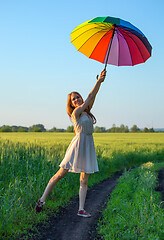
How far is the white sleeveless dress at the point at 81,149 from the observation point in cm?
485

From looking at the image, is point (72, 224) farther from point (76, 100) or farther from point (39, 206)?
point (76, 100)

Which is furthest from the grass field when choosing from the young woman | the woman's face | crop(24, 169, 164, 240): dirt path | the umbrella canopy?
the umbrella canopy

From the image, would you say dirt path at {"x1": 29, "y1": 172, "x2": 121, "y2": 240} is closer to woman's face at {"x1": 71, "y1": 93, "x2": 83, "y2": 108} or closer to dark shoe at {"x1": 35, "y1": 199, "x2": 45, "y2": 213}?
dark shoe at {"x1": 35, "y1": 199, "x2": 45, "y2": 213}

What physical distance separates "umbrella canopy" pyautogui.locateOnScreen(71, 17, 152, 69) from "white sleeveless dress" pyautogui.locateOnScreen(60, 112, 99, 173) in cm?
139

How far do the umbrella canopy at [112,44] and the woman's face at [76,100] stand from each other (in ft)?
3.12

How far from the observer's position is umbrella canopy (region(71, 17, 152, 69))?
518 centimetres

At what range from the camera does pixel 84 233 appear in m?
4.48

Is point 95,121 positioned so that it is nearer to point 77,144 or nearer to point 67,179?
point 77,144

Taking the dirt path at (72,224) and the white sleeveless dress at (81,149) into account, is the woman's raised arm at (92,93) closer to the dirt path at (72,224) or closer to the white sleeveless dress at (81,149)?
the white sleeveless dress at (81,149)

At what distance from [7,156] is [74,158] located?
3.50m

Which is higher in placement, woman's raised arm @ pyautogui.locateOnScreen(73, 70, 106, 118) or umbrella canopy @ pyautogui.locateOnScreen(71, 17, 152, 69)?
umbrella canopy @ pyautogui.locateOnScreen(71, 17, 152, 69)

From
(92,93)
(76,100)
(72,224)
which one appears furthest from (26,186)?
(92,93)

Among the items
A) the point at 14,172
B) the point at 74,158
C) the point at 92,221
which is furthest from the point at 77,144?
the point at 14,172

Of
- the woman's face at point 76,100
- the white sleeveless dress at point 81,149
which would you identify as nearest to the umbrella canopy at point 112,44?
the woman's face at point 76,100
